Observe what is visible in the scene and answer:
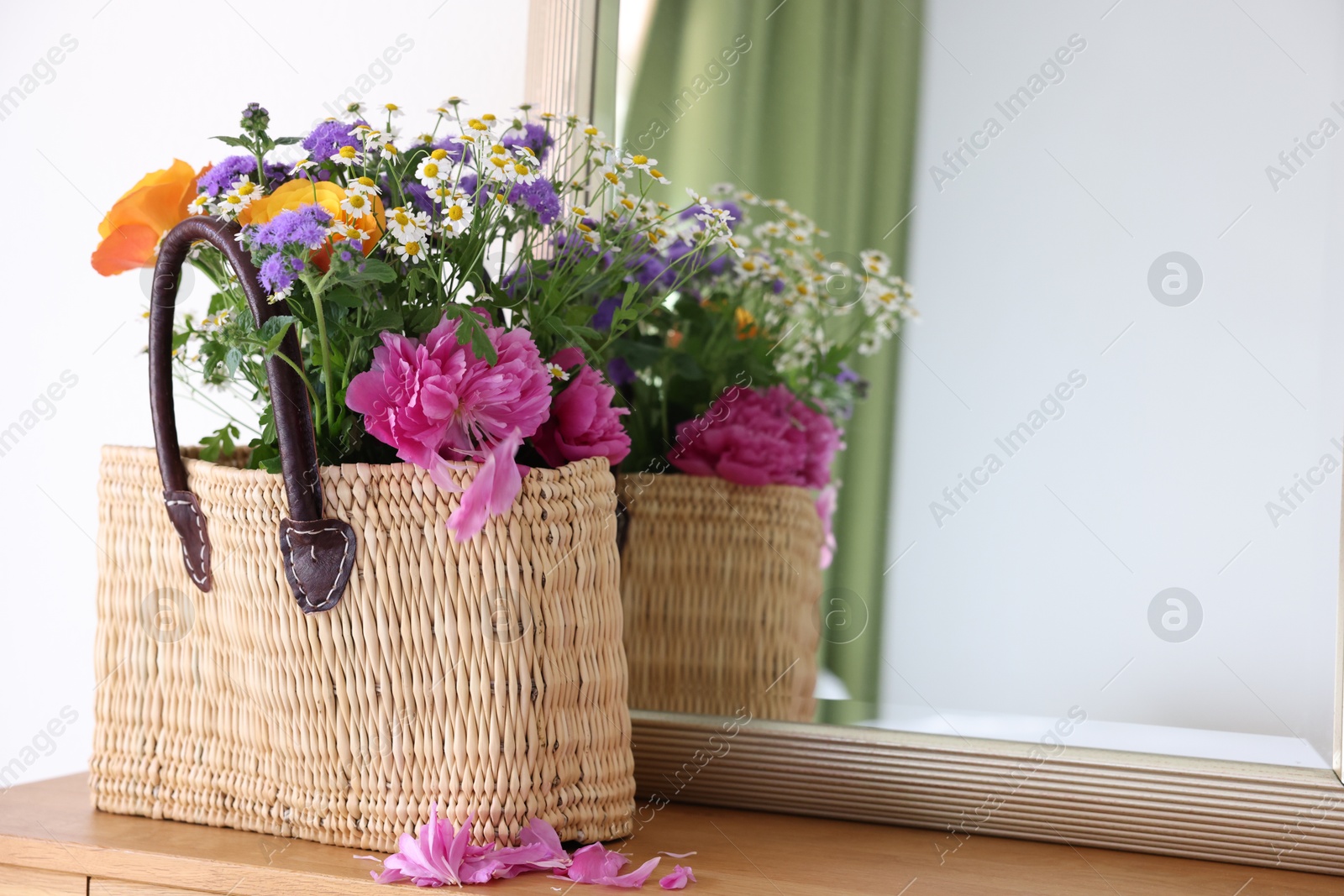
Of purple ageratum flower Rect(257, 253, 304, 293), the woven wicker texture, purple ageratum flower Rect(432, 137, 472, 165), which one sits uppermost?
purple ageratum flower Rect(432, 137, 472, 165)

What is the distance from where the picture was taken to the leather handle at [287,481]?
24.5 inches

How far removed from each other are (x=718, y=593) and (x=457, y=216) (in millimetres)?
390

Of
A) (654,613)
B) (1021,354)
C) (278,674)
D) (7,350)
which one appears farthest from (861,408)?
(7,350)

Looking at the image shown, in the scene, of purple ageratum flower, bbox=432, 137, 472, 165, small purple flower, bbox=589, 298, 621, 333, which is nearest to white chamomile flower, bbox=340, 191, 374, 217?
purple ageratum flower, bbox=432, 137, 472, 165

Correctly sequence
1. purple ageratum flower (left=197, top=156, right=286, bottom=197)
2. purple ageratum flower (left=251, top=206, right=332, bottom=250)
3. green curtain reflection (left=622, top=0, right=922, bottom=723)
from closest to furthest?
purple ageratum flower (left=251, top=206, right=332, bottom=250)
purple ageratum flower (left=197, top=156, right=286, bottom=197)
green curtain reflection (left=622, top=0, right=922, bottom=723)

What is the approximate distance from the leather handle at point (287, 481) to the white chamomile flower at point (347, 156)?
0.27 ft

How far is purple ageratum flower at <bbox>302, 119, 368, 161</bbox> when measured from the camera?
2.21ft

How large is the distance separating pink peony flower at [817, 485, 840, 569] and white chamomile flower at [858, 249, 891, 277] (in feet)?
0.60

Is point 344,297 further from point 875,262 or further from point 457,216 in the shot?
point 875,262

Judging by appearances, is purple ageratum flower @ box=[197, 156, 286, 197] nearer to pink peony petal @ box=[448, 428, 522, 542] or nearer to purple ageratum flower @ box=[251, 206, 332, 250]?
purple ageratum flower @ box=[251, 206, 332, 250]

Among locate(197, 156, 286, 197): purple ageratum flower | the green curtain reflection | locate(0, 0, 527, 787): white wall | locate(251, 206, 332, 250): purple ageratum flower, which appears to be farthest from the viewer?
locate(0, 0, 527, 787): white wall

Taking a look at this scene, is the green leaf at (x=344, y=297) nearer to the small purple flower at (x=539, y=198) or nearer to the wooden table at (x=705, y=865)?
the small purple flower at (x=539, y=198)

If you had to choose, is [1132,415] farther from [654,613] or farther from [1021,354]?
[654,613]

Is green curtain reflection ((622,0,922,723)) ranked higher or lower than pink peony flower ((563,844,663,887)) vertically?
higher
